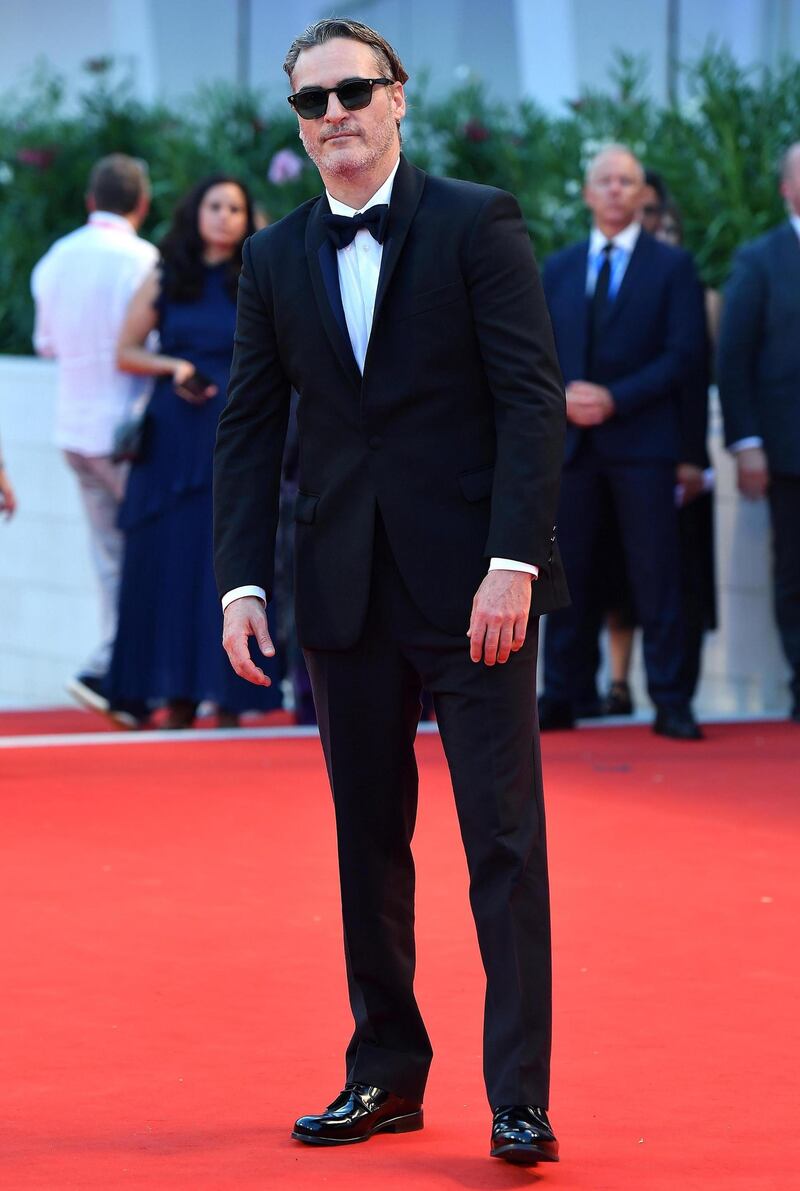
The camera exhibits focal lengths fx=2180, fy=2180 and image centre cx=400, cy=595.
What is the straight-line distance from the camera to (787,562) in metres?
8.09

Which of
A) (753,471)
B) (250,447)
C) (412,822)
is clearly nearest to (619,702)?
(753,471)

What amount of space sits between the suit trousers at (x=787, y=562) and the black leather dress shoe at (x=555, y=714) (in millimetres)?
911

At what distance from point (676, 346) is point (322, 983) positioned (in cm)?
370

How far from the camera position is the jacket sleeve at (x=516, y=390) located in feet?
10.4

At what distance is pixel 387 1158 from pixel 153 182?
1026cm

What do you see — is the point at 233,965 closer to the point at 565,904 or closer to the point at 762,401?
the point at 565,904

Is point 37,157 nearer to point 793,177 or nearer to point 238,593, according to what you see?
point 793,177

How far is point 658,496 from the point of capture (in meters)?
7.44

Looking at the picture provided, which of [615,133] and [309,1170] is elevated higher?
[615,133]

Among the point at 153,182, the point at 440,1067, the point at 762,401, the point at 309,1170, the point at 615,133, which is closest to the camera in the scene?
the point at 309,1170

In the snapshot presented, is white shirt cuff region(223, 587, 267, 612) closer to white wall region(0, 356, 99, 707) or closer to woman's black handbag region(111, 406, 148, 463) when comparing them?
woman's black handbag region(111, 406, 148, 463)

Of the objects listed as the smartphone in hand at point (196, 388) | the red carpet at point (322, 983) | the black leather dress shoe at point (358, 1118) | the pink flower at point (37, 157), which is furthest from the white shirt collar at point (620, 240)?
the pink flower at point (37, 157)

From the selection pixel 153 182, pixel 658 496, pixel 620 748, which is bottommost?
pixel 620 748

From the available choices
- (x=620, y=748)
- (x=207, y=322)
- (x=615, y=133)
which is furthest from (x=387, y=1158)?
(x=615, y=133)
